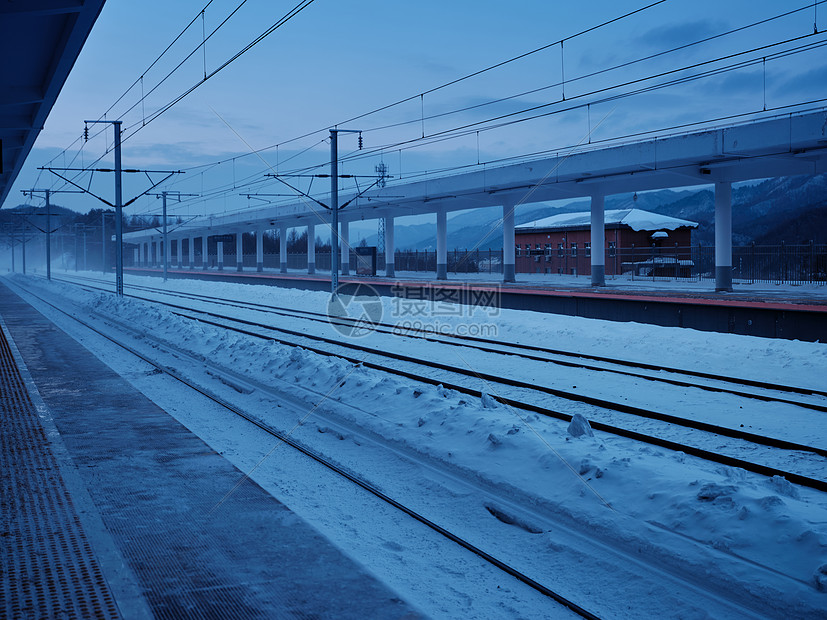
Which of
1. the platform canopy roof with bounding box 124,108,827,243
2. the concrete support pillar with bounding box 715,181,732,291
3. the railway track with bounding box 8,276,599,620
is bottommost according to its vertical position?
the railway track with bounding box 8,276,599,620

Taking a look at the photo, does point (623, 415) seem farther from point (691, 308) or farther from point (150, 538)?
point (691, 308)

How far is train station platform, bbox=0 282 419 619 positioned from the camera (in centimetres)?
418

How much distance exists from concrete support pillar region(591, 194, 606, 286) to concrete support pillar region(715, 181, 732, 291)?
5.53 metres

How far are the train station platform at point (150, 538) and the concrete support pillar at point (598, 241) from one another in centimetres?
2925

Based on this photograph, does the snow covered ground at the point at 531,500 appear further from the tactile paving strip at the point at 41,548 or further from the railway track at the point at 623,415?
the tactile paving strip at the point at 41,548

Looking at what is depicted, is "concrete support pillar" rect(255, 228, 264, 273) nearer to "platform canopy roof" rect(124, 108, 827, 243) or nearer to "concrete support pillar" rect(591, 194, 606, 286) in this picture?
"platform canopy roof" rect(124, 108, 827, 243)

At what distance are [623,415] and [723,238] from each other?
77.9 feet

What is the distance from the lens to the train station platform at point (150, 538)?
4.18 m

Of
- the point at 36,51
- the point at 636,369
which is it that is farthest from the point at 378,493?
the point at 36,51

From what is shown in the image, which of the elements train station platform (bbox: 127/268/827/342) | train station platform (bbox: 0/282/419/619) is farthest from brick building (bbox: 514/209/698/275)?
train station platform (bbox: 0/282/419/619)

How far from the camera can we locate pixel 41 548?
Answer: 16.0ft

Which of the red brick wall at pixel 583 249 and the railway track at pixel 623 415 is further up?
the red brick wall at pixel 583 249
